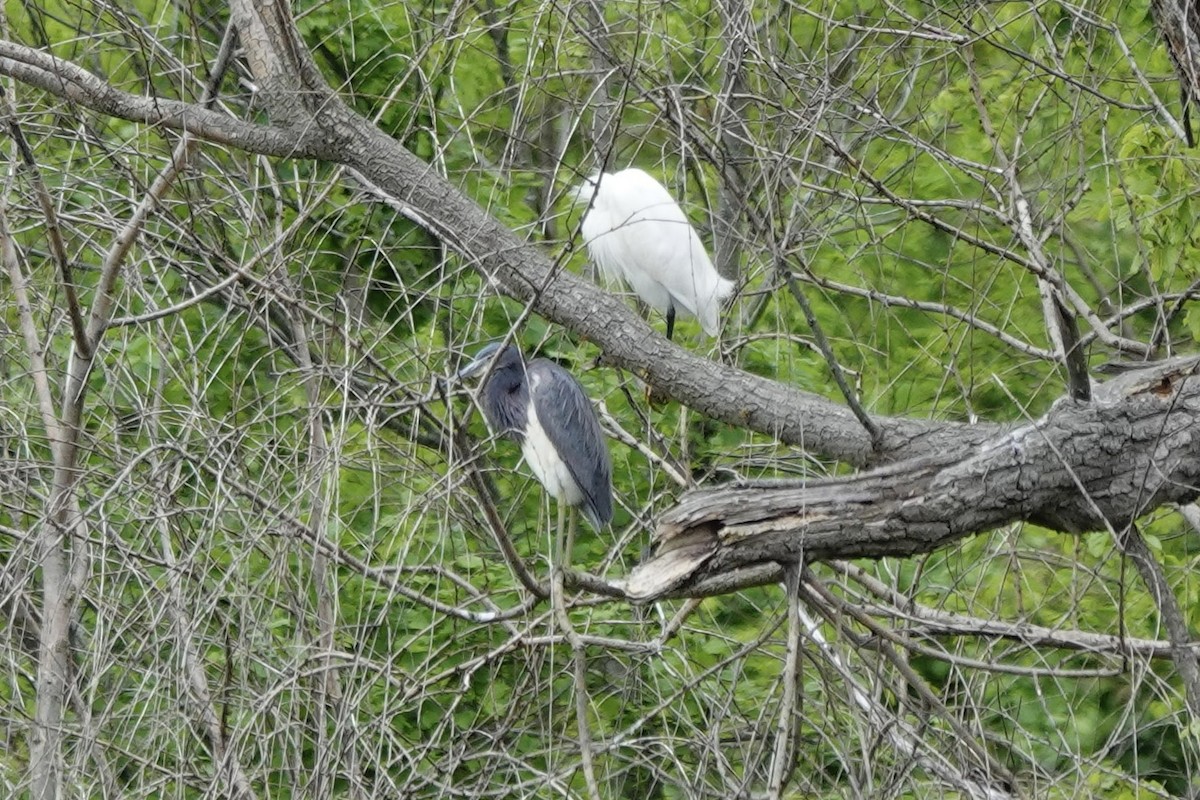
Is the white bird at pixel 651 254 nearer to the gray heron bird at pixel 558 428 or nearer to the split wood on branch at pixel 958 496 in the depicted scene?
the gray heron bird at pixel 558 428

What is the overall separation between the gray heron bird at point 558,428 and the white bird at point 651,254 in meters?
1.18

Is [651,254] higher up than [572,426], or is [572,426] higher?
[572,426]

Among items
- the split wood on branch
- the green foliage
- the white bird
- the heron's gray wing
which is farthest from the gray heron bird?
the split wood on branch

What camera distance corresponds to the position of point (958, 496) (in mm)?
2920

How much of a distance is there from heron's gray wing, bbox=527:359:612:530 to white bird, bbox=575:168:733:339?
1.31m

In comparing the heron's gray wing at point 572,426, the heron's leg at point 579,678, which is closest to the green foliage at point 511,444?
the heron's leg at point 579,678

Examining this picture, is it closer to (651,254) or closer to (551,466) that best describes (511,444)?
(651,254)

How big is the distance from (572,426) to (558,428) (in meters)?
0.05

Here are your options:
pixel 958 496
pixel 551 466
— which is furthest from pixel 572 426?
pixel 958 496

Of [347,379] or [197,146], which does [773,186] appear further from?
[197,146]

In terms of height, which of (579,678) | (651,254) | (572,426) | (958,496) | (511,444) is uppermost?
(958,496)

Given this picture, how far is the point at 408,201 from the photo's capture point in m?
3.56

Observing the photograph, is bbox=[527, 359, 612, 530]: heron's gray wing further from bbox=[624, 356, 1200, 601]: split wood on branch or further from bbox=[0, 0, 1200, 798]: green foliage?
bbox=[624, 356, 1200, 601]: split wood on branch

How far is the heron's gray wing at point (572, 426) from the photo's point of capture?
189 inches
